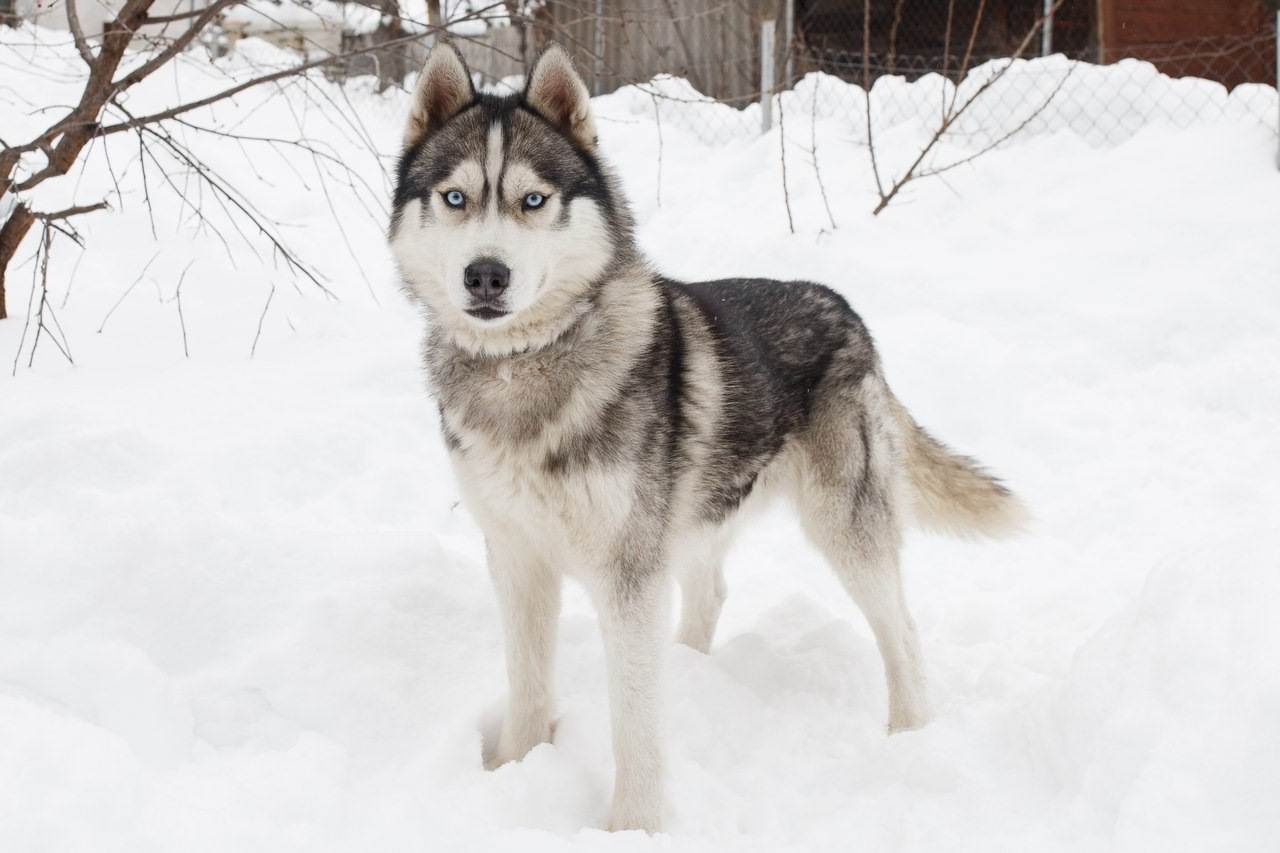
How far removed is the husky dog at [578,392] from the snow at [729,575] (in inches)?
13.1

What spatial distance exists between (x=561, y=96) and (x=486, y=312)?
0.63m

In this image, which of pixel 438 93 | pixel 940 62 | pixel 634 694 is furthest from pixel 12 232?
pixel 940 62

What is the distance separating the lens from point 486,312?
2279 millimetres

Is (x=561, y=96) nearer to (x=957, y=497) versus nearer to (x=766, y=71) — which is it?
(x=957, y=497)

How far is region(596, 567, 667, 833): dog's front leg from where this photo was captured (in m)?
2.41

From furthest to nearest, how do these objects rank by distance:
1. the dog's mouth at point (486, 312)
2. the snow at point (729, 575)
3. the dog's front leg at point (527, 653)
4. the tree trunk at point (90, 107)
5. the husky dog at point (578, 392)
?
the tree trunk at point (90, 107) < the dog's front leg at point (527, 653) < the husky dog at point (578, 392) < the dog's mouth at point (486, 312) < the snow at point (729, 575)

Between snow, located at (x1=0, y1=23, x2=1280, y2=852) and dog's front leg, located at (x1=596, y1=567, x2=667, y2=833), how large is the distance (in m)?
0.10

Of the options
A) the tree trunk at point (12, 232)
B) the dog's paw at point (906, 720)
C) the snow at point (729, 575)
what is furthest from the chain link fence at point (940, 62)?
the dog's paw at point (906, 720)

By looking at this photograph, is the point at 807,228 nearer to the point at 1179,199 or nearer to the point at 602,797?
the point at 1179,199

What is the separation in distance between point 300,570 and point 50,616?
0.65 metres

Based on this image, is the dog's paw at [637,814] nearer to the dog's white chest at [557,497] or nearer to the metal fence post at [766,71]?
the dog's white chest at [557,497]

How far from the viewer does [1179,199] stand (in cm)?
638

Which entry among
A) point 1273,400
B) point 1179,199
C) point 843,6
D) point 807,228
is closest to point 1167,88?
point 1179,199

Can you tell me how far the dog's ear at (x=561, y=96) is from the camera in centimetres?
252
